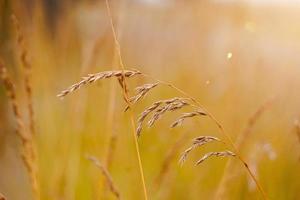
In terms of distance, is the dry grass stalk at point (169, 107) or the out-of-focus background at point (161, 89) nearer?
the dry grass stalk at point (169, 107)

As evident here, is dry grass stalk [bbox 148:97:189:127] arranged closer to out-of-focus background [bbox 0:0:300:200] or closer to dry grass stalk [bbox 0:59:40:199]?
dry grass stalk [bbox 0:59:40:199]

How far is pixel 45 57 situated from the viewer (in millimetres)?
1414

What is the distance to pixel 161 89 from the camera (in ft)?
4.47

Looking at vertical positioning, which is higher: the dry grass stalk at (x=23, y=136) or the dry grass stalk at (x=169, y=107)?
the dry grass stalk at (x=169, y=107)

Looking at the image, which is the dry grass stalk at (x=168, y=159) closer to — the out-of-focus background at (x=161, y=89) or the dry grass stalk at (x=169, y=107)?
the out-of-focus background at (x=161, y=89)

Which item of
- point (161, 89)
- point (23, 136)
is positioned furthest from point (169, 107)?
point (161, 89)

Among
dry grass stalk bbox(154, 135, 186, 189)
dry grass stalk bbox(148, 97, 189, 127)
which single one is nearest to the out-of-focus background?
dry grass stalk bbox(154, 135, 186, 189)

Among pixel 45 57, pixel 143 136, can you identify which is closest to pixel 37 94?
pixel 45 57

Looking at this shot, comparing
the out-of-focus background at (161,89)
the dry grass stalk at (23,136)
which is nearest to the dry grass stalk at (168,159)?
the out-of-focus background at (161,89)

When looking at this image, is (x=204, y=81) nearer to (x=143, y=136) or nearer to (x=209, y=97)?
(x=209, y=97)

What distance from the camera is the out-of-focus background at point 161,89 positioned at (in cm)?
114


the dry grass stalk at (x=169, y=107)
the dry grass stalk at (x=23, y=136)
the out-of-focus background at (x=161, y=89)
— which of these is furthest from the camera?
the out-of-focus background at (x=161, y=89)

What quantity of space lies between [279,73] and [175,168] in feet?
1.15

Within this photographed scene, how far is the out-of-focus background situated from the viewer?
114 cm
